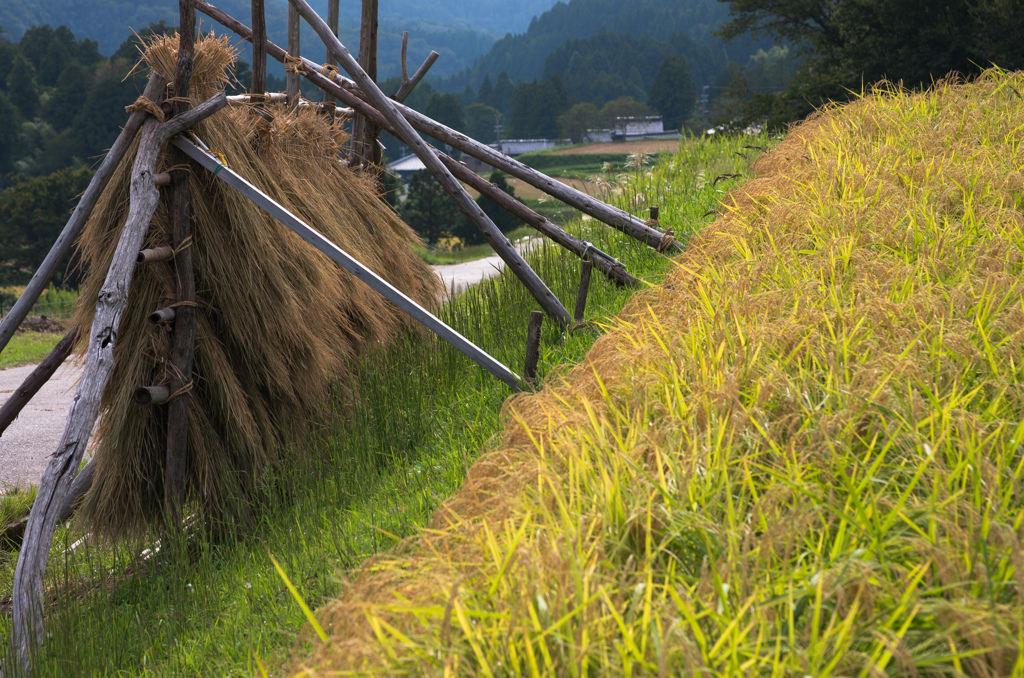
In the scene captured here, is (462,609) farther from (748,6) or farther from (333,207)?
(748,6)

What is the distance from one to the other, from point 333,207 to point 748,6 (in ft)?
77.0

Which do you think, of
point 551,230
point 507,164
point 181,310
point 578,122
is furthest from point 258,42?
point 578,122

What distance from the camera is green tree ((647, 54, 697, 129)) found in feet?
235

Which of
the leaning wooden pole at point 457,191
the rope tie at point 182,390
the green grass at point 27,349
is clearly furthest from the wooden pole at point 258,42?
the green grass at point 27,349

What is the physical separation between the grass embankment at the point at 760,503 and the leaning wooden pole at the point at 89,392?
5.03ft

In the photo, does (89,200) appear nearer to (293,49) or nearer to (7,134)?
(293,49)

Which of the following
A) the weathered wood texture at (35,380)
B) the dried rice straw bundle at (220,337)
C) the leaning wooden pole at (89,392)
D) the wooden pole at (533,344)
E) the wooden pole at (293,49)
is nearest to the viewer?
the leaning wooden pole at (89,392)

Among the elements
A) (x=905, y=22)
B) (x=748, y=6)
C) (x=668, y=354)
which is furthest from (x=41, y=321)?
(x=748, y=6)

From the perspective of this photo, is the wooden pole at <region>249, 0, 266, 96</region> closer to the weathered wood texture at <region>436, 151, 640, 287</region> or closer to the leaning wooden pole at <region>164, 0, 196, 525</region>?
the leaning wooden pole at <region>164, 0, 196, 525</region>

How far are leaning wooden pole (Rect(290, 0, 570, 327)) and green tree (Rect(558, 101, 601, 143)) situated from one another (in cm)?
7405

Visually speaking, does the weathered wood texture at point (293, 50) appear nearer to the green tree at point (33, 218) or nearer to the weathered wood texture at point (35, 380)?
the weathered wood texture at point (35, 380)

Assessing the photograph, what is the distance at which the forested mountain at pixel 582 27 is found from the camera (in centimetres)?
10681

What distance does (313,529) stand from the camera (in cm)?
306

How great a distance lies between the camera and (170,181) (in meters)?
3.64
